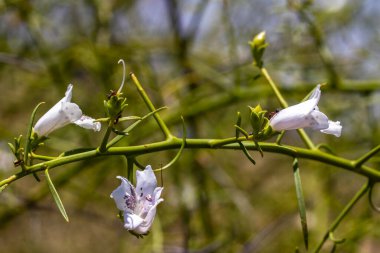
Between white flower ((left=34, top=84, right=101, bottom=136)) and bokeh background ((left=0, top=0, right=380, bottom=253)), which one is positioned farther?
bokeh background ((left=0, top=0, right=380, bottom=253))

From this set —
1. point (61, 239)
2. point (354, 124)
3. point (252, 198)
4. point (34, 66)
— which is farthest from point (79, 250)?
point (354, 124)

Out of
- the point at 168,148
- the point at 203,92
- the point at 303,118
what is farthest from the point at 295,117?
the point at 203,92

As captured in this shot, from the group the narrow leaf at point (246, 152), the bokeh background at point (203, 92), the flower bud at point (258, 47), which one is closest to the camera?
the narrow leaf at point (246, 152)

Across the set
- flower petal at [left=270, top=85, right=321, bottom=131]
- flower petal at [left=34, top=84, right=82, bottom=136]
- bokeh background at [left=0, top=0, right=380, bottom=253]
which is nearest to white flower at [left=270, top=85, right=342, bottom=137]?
flower petal at [left=270, top=85, right=321, bottom=131]

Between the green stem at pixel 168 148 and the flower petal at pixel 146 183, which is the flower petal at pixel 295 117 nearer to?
the green stem at pixel 168 148

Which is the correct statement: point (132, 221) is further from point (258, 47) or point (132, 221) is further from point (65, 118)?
point (258, 47)

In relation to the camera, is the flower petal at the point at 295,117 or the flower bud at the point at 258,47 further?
the flower bud at the point at 258,47

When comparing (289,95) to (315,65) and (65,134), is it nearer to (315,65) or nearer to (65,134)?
(315,65)

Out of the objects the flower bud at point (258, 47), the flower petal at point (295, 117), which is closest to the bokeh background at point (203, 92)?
the flower bud at point (258, 47)

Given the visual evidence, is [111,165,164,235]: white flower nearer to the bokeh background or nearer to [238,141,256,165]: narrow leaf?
[238,141,256,165]: narrow leaf
